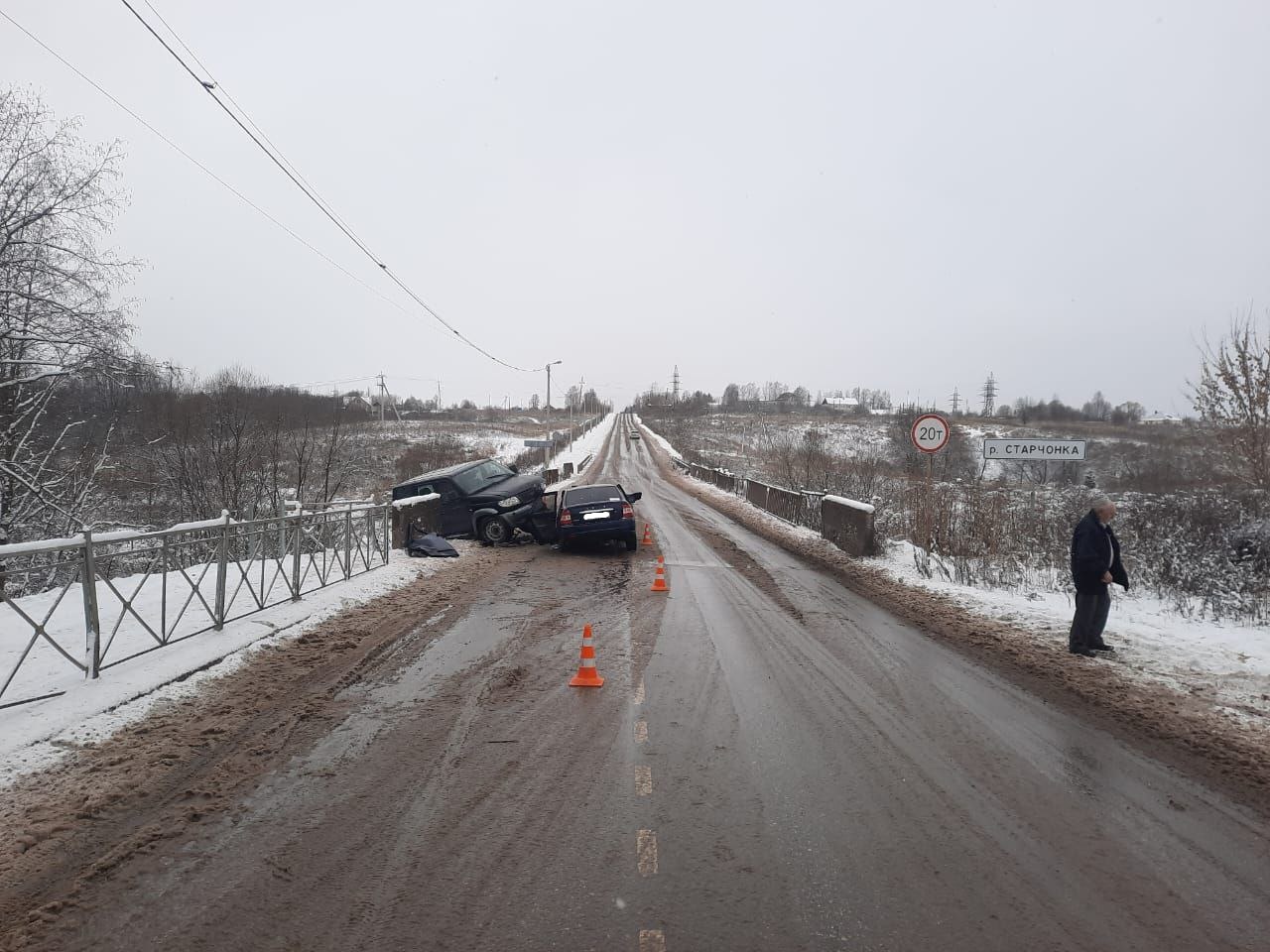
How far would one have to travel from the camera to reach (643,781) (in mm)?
4164

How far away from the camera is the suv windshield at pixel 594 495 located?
14781 millimetres

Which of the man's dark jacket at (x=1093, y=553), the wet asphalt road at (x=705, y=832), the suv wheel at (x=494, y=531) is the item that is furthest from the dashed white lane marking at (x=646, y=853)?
the suv wheel at (x=494, y=531)

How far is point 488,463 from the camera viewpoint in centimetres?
1842

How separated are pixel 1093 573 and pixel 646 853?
5.94 meters

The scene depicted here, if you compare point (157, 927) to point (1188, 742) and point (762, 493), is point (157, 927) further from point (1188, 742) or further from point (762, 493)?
point (762, 493)

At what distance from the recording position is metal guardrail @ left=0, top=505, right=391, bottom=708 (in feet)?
18.4

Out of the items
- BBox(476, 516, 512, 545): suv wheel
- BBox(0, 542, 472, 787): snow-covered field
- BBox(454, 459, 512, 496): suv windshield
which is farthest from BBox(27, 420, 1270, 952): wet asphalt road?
BBox(454, 459, 512, 496): suv windshield

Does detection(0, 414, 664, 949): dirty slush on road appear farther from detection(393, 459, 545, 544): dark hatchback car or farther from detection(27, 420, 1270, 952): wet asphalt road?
detection(393, 459, 545, 544): dark hatchback car

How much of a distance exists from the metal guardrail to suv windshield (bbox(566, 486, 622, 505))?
224 inches

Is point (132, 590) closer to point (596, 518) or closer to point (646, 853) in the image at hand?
point (646, 853)

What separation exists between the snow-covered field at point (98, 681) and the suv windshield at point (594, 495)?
23.0 feet

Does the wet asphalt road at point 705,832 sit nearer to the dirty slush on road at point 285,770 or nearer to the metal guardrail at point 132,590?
the dirty slush on road at point 285,770

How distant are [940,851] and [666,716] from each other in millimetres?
2255

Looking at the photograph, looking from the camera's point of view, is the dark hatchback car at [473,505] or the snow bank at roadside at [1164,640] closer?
the snow bank at roadside at [1164,640]
